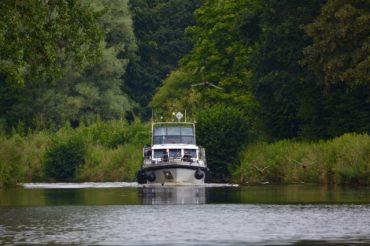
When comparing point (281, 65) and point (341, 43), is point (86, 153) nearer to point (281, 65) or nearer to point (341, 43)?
→ point (281, 65)

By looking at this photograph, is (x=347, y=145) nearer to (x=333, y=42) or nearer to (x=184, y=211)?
(x=333, y=42)

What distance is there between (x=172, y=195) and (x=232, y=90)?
4024cm

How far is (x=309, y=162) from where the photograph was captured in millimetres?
75375

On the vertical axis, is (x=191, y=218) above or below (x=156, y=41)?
below

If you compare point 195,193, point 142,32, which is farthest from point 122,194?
point 142,32

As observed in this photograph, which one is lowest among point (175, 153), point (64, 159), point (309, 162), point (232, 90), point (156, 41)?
point (309, 162)

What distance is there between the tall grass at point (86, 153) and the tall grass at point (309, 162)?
34.7 ft

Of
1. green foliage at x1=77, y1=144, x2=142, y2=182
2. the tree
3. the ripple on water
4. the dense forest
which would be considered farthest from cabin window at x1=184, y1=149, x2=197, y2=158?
the ripple on water

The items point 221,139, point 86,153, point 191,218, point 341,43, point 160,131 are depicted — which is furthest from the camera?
point 86,153

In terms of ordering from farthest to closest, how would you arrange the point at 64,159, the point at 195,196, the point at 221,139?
the point at 64,159 < the point at 221,139 < the point at 195,196

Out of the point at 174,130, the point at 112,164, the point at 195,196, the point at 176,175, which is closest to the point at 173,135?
the point at 174,130

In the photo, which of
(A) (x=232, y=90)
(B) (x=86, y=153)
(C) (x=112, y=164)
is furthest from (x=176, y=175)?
(A) (x=232, y=90)

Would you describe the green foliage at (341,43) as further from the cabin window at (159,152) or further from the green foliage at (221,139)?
the cabin window at (159,152)

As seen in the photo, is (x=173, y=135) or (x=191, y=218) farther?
(x=173, y=135)
